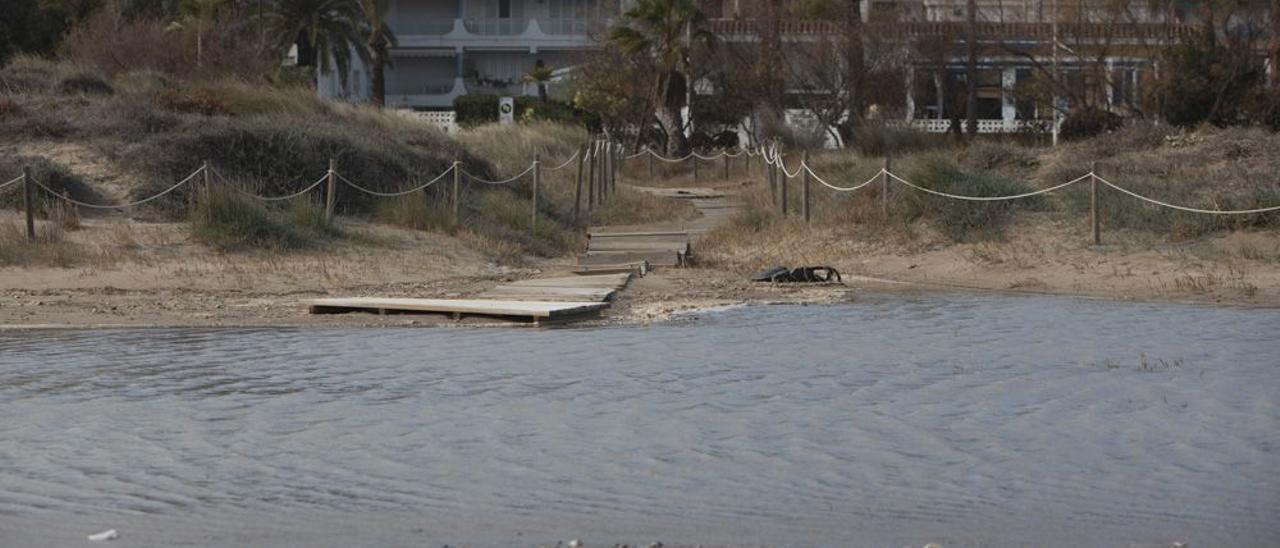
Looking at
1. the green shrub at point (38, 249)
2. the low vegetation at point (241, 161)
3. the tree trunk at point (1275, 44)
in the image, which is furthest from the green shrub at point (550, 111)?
the green shrub at point (38, 249)

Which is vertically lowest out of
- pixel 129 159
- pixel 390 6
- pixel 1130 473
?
pixel 1130 473

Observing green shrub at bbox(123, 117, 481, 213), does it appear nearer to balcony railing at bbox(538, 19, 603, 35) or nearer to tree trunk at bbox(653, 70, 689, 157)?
tree trunk at bbox(653, 70, 689, 157)

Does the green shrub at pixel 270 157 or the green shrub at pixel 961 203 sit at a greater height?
the green shrub at pixel 270 157

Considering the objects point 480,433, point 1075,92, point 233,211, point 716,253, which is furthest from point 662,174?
point 480,433

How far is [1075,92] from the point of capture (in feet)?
146

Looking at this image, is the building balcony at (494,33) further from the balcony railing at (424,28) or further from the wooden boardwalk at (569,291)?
the wooden boardwalk at (569,291)

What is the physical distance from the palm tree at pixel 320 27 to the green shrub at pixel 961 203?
33.7m

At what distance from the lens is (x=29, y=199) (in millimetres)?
20844

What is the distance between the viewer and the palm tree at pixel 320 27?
52969 mm

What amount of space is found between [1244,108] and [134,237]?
78.4 ft

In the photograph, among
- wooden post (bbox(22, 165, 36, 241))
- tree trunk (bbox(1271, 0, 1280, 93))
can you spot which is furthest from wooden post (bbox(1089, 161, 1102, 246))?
tree trunk (bbox(1271, 0, 1280, 93))

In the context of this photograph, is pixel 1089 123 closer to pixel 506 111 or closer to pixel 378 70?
pixel 506 111

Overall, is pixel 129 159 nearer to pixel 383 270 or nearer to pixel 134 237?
pixel 134 237

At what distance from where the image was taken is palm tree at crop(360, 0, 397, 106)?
55.8m
